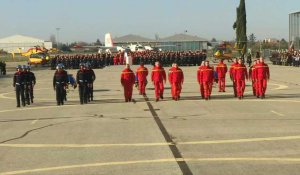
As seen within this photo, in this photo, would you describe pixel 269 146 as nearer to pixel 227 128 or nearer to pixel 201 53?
pixel 227 128

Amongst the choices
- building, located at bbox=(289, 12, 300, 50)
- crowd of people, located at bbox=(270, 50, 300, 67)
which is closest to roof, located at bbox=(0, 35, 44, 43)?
building, located at bbox=(289, 12, 300, 50)

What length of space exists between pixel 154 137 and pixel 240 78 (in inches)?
394

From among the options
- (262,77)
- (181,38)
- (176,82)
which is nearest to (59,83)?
(176,82)

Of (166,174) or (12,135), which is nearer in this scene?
(166,174)

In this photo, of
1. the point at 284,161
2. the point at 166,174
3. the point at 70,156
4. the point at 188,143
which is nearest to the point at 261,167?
the point at 284,161

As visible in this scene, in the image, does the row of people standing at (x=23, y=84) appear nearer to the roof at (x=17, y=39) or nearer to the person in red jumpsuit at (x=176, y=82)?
the person in red jumpsuit at (x=176, y=82)

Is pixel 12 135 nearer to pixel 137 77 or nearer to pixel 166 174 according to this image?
pixel 166 174

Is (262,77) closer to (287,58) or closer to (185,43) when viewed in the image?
(287,58)

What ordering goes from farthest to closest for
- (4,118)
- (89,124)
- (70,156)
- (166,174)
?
(4,118), (89,124), (70,156), (166,174)

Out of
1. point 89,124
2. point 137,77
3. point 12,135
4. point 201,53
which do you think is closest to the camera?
point 12,135

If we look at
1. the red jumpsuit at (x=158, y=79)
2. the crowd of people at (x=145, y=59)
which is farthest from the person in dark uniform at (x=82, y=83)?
the crowd of people at (x=145, y=59)

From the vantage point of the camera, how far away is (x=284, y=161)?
946cm

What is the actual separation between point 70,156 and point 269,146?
4.05 metres

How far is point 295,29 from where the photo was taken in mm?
69562
